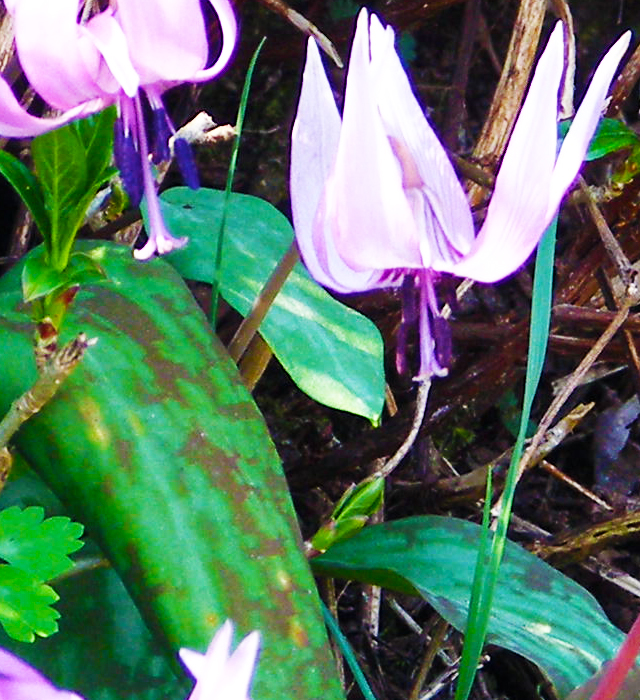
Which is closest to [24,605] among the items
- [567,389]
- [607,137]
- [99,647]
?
[99,647]

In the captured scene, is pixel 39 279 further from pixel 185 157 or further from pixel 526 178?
pixel 526 178

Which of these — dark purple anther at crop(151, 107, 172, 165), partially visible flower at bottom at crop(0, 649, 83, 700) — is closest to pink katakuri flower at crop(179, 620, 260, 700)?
partially visible flower at bottom at crop(0, 649, 83, 700)

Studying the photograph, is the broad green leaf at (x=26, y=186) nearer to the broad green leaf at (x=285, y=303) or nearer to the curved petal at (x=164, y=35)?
the curved petal at (x=164, y=35)

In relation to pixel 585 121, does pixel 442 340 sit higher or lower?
lower

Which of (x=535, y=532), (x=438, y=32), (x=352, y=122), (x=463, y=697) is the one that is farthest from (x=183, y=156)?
(x=438, y=32)

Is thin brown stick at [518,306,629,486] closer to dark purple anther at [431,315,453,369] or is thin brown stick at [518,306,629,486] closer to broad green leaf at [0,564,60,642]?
dark purple anther at [431,315,453,369]

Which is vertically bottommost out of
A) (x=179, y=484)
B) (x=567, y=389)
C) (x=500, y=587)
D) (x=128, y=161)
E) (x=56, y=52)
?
(x=500, y=587)
